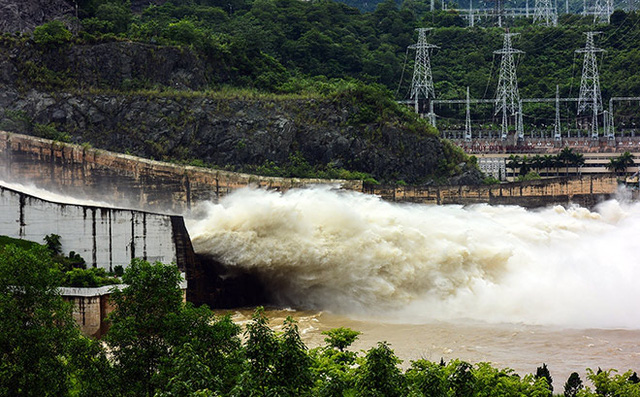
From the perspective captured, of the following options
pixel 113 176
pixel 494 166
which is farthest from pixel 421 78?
pixel 113 176

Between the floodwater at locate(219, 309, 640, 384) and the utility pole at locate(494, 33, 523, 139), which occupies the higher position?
the utility pole at locate(494, 33, 523, 139)

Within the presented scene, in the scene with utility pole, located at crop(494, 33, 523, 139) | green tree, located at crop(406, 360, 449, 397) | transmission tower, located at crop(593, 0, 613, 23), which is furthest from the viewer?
transmission tower, located at crop(593, 0, 613, 23)

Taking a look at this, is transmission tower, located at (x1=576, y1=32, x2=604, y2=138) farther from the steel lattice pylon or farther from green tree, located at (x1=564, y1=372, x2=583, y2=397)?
green tree, located at (x1=564, y1=372, x2=583, y2=397)

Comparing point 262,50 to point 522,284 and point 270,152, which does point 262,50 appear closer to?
point 270,152

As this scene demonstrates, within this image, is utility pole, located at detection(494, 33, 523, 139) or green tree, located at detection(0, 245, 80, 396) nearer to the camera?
green tree, located at detection(0, 245, 80, 396)

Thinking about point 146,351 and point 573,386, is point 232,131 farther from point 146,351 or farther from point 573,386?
point 146,351

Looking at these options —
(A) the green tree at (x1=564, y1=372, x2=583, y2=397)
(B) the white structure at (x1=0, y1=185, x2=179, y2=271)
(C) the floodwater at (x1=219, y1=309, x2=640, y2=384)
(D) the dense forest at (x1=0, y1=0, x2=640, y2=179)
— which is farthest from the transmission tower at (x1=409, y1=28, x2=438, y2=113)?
(A) the green tree at (x1=564, y1=372, x2=583, y2=397)
